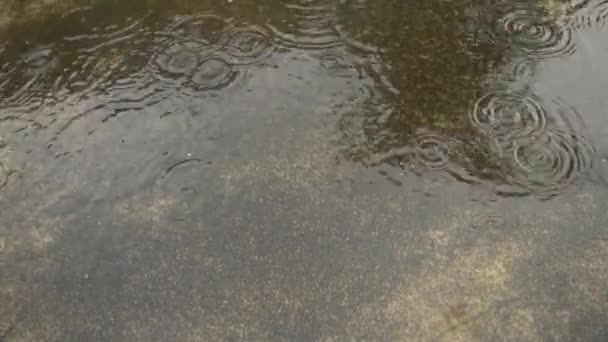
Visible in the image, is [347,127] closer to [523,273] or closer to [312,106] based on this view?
[312,106]

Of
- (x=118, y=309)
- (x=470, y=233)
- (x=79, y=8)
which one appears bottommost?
(x=118, y=309)

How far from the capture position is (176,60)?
12.1 feet

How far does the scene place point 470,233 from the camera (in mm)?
2969

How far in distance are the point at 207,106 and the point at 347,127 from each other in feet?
2.45

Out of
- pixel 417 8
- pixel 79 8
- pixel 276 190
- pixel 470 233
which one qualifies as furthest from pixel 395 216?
pixel 79 8

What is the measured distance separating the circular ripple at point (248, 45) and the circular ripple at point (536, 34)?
1354 mm

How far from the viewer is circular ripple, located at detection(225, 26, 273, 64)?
3701mm

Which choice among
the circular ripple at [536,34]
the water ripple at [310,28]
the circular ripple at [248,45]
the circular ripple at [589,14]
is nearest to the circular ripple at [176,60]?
the circular ripple at [248,45]

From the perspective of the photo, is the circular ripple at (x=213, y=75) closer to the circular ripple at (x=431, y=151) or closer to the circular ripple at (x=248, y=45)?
the circular ripple at (x=248, y=45)

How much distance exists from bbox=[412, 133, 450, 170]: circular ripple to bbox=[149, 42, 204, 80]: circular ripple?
4.28ft

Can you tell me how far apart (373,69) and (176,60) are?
42.9 inches

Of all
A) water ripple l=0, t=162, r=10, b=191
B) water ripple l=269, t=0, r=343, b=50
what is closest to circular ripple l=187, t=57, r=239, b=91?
water ripple l=269, t=0, r=343, b=50

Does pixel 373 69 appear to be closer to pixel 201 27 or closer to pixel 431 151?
pixel 431 151

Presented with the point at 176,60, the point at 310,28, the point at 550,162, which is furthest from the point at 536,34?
the point at 176,60
